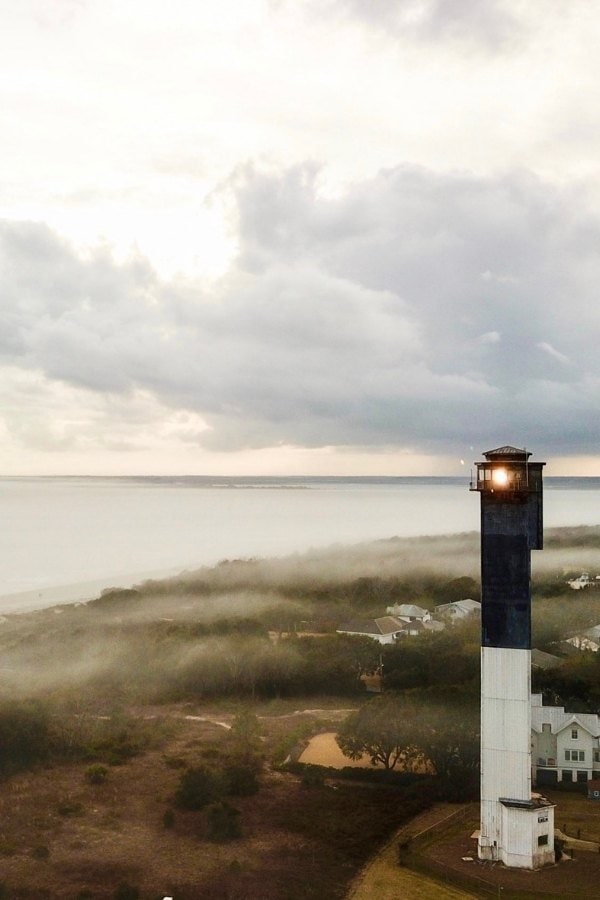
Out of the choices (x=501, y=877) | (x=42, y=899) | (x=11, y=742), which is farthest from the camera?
(x=11, y=742)

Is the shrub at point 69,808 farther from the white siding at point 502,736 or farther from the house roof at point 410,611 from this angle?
the house roof at point 410,611

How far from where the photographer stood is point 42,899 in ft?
92.1

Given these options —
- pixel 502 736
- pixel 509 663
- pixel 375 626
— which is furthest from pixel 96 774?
pixel 375 626

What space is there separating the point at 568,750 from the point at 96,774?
24.3m

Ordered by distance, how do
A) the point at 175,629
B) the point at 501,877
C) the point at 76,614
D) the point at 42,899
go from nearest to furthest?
the point at 42,899
the point at 501,877
the point at 175,629
the point at 76,614

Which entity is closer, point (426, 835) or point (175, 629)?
point (426, 835)

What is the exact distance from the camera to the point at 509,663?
32.0 metres

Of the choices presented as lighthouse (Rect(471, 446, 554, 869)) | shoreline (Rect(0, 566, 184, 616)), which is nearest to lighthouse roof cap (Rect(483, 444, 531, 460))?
lighthouse (Rect(471, 446, 554, 869))

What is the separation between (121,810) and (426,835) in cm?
1390

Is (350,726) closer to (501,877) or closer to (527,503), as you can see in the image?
(501,877)

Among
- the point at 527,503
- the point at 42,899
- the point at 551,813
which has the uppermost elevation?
the point at 527,503

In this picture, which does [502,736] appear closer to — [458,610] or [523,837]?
Result: [523,837]

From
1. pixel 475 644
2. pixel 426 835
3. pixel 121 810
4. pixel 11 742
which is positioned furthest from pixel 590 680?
pixel 11 742

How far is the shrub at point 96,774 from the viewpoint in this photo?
130ft
